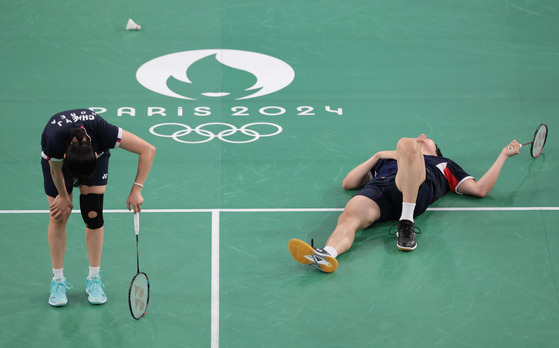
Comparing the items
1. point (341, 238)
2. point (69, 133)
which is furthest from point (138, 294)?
point (341, 238)

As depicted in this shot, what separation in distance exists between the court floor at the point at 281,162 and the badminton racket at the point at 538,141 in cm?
11

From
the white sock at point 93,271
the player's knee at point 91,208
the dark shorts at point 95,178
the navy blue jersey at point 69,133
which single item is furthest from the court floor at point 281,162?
the navy blue jersey at point 69,133

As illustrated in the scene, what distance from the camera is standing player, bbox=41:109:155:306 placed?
206 inches

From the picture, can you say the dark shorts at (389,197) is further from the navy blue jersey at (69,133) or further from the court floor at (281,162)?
the navy blue jersey at (69,133)

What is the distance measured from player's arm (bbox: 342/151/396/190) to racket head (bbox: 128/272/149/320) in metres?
2.44

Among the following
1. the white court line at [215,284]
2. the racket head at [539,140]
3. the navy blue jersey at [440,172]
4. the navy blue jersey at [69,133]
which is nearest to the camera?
the navy blue jersey at [69,133]

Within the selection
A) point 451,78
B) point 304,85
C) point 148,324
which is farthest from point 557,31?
point 148,324

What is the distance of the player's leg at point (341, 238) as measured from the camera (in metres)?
6.41

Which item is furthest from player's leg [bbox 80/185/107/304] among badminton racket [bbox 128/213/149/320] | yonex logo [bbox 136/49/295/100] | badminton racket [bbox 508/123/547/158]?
badminton racket [bbox 508/123/547/158]

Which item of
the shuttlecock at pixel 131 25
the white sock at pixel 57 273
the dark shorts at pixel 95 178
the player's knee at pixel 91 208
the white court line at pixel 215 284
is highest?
the dark shorts at pixel 95 178

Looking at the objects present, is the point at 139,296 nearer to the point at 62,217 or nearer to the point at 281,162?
the point at 62,217

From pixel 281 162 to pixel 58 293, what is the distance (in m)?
2.79

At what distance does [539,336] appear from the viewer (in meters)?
5.84

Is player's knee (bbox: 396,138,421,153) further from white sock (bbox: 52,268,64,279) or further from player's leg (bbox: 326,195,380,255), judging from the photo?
white sock (bbox: 52,268,64,279)
